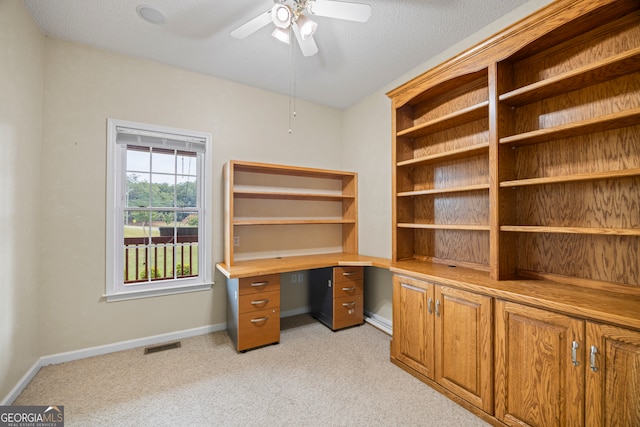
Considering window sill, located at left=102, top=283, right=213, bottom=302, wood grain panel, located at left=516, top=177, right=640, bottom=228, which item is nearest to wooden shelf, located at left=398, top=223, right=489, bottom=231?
wood grain panel, located at left=516, top=177, right=640, bottom=228

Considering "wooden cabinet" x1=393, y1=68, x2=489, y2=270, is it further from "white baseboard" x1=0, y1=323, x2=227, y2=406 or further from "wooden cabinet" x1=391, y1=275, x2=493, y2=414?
"white baseboard" x1=0, y1=323, x2=227, y2=406

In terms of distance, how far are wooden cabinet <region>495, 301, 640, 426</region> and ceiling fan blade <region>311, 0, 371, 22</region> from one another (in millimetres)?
2014

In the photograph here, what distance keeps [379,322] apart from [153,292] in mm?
2535

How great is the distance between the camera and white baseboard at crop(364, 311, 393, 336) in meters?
3.07

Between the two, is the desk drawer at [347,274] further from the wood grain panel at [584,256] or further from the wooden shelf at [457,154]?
the wood grain panel at [584,256]

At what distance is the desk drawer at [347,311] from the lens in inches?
123

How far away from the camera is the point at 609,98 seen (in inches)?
64.2

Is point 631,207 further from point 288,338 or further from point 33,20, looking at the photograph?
point 33,20

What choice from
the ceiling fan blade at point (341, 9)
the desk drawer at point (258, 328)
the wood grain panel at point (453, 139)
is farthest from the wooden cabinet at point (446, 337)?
the ceiling fan blade at point (341, 9)

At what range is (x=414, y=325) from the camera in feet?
7.31

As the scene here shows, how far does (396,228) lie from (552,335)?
4.65ft

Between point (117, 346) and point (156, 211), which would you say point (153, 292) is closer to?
point (117, 346)

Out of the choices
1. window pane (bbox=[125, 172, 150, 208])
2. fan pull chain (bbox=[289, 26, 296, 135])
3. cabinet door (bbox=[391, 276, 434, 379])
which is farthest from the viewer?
window pane (bbox=[125, 172, 150, 208])

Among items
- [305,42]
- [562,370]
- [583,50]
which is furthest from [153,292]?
[583,50]
